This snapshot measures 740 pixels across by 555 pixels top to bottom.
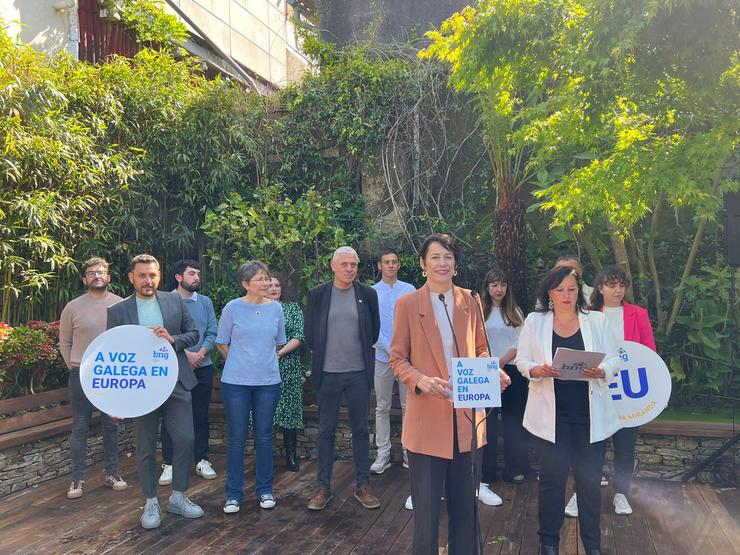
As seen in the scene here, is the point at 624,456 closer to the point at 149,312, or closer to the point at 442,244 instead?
the point at 442,244

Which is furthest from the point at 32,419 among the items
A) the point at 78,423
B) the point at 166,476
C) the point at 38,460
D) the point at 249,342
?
the point at 249,342

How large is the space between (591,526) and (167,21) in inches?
345

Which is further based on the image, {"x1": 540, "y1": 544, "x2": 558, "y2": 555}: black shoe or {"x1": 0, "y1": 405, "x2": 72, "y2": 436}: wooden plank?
{"x1": 0, "y1": 405, "x2": 72, "y2": 436}: wooden plank

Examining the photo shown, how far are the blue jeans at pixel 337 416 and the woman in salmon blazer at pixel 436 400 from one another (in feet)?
4.82

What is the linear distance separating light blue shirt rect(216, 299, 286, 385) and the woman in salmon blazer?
5.30ft

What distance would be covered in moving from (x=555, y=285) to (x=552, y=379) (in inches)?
19.4

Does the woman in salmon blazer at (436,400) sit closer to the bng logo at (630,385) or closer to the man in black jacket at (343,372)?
the bng logo at (630,385)

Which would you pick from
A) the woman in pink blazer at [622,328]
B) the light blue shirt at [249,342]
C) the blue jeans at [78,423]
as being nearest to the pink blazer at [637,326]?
the woman in pink blazer at [622,328]

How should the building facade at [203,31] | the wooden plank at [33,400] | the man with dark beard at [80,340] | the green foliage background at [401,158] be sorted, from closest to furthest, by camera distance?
the green foliage background at [401,158], the man with dark beard at [80,340], the wooden plank at [33,400], the building facade at [203,31]

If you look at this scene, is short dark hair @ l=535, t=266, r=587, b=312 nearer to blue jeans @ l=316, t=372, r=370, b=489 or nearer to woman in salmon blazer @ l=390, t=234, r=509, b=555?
woman in salmon blazer @ l=390, t=234, r=509, b=555

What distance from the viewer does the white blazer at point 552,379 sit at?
343cm

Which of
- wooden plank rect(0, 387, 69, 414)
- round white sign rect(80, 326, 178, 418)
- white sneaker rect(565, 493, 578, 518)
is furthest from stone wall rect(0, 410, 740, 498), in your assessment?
round white sign rect(80, 326, 178, 418)

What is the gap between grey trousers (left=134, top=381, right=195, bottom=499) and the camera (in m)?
4.20

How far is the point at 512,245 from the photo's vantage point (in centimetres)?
644
